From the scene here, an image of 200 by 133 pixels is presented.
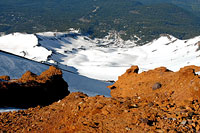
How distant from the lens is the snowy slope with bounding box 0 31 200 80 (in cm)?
5259

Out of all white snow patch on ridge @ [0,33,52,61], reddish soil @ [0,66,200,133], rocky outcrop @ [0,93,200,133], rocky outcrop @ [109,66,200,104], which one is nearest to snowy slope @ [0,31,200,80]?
white snow patch on ridge @ [0,33,52,61]

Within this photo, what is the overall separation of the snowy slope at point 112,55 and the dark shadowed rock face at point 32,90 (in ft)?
104

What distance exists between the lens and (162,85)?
909cm

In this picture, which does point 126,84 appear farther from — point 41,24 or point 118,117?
point 41,24

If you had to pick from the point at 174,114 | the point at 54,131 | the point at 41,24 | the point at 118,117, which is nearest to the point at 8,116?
the point at 54,131

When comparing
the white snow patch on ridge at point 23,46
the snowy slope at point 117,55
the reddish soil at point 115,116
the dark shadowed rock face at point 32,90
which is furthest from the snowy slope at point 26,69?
the white snow patch on ridge at point 23,46

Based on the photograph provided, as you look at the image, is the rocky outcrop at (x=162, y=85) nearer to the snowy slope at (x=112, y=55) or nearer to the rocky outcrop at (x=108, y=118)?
the rocky outcrop at (x=108, y=118)

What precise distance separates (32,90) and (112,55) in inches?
2864

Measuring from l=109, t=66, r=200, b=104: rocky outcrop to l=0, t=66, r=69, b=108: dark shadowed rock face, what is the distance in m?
3.12

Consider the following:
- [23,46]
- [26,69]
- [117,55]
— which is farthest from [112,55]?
[26,69]

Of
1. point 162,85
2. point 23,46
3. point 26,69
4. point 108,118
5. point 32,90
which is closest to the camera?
point 108,118

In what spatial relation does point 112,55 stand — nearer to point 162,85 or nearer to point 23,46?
point 23,46

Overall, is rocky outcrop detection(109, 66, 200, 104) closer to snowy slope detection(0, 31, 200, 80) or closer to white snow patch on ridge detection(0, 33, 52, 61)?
snowy slope detection(0, 31, 200, 80)

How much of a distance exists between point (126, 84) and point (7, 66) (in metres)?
8.51
